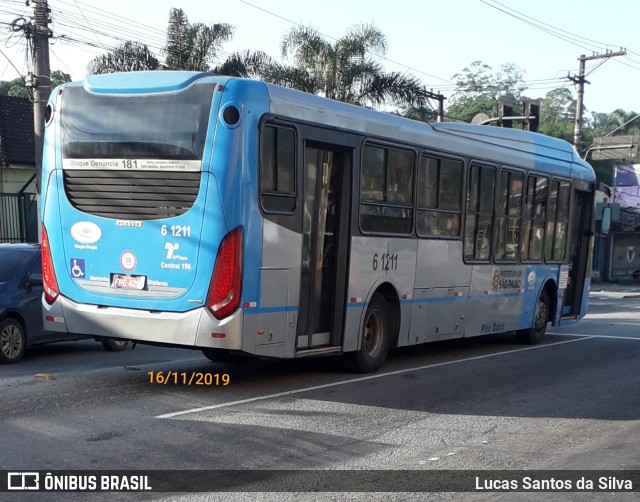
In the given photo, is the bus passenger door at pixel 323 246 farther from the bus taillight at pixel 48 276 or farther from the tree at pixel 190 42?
the tree at pixel 190 42

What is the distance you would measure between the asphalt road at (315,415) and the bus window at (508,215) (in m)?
2.15

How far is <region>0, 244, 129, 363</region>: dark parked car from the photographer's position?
12.1 m

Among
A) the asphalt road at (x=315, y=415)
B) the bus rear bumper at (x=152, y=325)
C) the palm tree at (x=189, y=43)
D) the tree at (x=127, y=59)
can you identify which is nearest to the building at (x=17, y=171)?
the tree at (x=127, y=59)

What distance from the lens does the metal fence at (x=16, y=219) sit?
24.0 m

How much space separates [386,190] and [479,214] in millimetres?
2920

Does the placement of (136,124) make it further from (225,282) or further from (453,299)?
(453,299)

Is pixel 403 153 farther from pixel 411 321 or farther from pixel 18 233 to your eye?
pixel 18 233

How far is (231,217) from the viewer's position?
29.9 ft

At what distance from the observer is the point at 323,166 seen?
1060 centimetres

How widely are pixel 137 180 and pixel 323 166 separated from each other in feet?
7.57

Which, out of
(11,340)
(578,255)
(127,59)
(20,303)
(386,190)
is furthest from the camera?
(127,59)

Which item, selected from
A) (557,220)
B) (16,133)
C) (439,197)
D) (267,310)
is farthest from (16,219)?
(267,310)

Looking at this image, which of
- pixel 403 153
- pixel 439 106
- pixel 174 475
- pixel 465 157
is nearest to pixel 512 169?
pixel 465 157

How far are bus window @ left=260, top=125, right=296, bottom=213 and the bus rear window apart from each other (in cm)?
72
